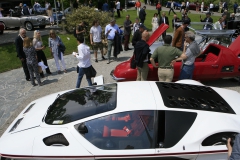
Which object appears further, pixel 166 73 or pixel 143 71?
pixel 143 71

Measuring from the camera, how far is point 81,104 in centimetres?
365

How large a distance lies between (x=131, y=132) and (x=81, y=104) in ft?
2.96

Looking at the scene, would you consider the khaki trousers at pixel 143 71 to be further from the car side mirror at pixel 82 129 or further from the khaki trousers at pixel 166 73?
the car side mirror at pixel 82 129

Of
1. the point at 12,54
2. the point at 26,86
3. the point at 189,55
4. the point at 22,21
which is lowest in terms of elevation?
the point at 26,86

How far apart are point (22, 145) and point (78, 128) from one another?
797 mm

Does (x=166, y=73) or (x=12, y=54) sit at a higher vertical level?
(x=166, y=73)

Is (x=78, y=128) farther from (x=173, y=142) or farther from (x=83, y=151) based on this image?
(x=173, y=142)

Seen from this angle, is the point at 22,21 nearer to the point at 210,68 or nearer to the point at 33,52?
the point at 33,52

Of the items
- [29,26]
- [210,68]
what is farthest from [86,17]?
[210,68]

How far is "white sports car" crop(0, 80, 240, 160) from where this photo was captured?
3176 mm

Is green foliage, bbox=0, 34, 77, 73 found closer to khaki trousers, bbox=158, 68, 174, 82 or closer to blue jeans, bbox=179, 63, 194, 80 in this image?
khaki trousers, bbox=158, 68, 174, 82

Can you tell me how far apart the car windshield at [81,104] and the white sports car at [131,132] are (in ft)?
0.05

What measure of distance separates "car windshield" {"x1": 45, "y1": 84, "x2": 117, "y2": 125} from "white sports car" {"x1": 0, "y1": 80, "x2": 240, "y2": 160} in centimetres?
2

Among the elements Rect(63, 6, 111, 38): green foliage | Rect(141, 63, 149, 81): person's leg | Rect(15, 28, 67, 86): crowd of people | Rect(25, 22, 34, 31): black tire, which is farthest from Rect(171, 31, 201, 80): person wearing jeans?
Rect(25, 22, 34, 31): black tire
